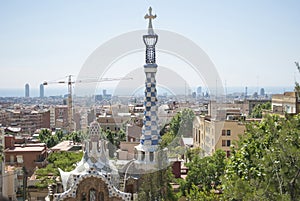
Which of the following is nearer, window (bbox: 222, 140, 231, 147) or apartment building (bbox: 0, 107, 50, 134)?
window (bbox: 222, 140, 231, 147)

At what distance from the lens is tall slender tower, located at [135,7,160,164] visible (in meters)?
15.7

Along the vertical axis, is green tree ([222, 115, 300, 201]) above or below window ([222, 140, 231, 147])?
above

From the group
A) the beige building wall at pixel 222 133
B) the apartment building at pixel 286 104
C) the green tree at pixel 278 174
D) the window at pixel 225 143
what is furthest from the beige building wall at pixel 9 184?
the apartment building at pixel 286 104

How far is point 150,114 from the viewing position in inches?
627

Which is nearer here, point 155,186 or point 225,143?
point 155,186

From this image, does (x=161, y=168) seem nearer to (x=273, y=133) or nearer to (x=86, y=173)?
(x=86, y=173)

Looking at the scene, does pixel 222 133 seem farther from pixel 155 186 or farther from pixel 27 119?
pixel 27 119

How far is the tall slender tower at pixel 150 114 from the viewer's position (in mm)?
15656

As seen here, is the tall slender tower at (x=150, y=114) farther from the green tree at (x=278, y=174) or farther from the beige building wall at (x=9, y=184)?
the beige building wall at (x=9, y=184)

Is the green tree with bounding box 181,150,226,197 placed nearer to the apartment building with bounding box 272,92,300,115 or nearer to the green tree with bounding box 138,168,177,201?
the green tree with bounding box 138,168,177,201

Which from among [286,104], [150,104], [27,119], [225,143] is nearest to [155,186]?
[150,104]

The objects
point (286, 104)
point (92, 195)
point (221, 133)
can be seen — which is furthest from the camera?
point (286, 104)

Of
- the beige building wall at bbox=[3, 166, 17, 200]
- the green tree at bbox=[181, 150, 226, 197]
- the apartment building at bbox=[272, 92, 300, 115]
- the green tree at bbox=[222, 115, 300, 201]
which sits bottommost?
the beige building wall at bbox=[3, 166, 17, 200]

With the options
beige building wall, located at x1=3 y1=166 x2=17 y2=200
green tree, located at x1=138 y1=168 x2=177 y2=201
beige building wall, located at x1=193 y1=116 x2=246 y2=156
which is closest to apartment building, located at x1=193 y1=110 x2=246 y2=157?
beige building wall, located at x1=193 y1=116 x2=246 y2=156
